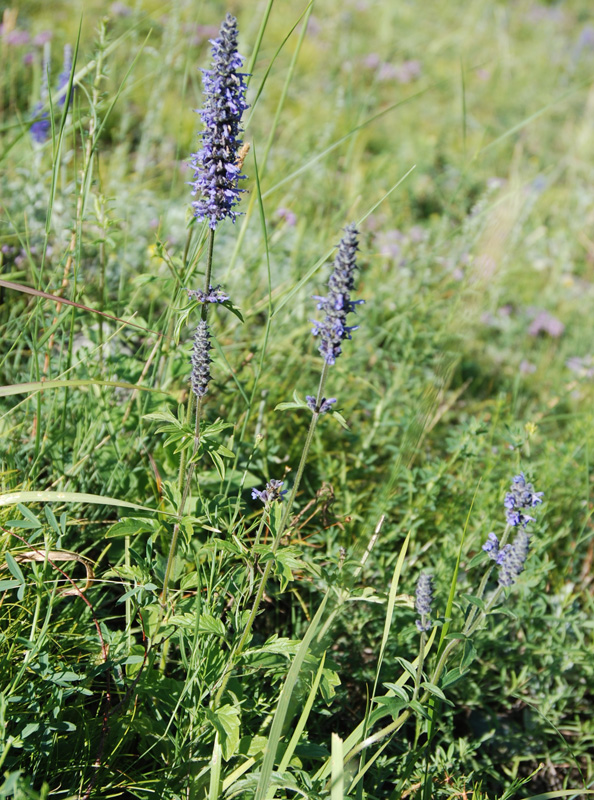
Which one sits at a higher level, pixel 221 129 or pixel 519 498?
pixel 221 129

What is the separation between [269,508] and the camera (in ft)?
5.84

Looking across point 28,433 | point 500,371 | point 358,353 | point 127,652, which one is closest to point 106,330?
point 28,433

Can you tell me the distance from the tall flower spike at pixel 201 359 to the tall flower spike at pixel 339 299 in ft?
0.99

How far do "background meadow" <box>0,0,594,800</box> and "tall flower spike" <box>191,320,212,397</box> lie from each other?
70 millimetres

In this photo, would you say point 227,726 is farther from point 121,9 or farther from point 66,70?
point 121,9

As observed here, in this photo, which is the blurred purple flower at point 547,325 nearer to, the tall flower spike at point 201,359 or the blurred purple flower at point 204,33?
the tall flower spike at point 201,359

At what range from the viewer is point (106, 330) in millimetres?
2803

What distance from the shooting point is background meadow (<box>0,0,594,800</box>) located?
5.55ft

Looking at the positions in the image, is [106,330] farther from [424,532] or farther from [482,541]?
[482,541]

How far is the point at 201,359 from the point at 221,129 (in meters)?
0.57

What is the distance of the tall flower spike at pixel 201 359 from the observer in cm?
163

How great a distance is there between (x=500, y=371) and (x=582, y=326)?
998 mm

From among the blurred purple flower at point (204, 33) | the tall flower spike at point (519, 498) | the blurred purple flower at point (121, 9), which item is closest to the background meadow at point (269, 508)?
the tall flower spike at point (519, 498)

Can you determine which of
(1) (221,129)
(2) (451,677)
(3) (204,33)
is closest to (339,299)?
(1) (221,129)
